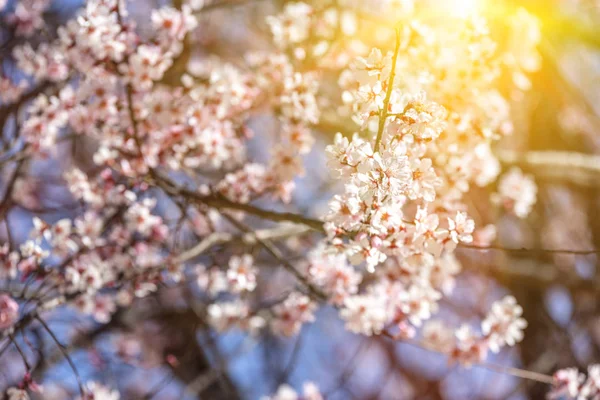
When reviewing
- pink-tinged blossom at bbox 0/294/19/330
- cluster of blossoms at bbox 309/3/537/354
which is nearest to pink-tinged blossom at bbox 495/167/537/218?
cluster of blossoms at bbox 309/3/537/354

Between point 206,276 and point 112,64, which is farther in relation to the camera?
point 206,276

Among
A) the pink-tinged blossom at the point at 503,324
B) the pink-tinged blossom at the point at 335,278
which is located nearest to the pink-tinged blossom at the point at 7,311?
the pink-tinged blossom at the point at 335,278

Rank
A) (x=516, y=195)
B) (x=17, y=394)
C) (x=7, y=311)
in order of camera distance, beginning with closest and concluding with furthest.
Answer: (x=17, y=394) < (x=7, y=311) < (x=516, y=195)

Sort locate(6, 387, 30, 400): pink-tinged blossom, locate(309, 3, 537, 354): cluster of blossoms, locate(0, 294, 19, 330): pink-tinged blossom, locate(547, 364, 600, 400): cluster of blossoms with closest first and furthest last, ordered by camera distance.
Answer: locate(309, 3, 537, 354): cluster of blossoms < locate(6, 387, 30, 400): pink-tinged blossom < locate(0, 294, 19, 330): pink-tinged blossom < locate(547, 364, 600, 400): cluster of blossoms

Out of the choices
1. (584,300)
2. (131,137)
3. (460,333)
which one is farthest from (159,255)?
(584,300)


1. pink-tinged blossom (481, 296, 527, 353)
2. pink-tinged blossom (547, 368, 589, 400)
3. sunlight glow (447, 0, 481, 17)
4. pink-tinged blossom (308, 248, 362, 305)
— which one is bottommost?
pink-tinged blossom (547, 368, 589, 400)

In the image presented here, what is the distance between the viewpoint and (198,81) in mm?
3141

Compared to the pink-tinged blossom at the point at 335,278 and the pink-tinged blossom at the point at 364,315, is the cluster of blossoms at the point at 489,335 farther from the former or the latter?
the pink-tinged blossom at the point at 335,278

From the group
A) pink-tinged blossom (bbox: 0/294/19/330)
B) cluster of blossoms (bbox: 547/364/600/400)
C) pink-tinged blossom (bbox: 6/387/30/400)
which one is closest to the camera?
pink-tinged blossom (bbox: 6/387/30/400)

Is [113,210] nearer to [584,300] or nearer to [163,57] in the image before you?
[163,57]

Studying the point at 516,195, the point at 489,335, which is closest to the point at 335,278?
the point at 489,335

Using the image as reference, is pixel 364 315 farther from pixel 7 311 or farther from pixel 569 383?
pixel 7 311

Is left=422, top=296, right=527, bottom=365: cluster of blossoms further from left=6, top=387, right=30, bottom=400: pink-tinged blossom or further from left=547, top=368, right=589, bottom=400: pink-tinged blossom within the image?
left=6, top=387, right=30, bottom=400: pink-tinged blossom

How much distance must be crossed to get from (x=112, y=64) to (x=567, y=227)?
17.9ft
